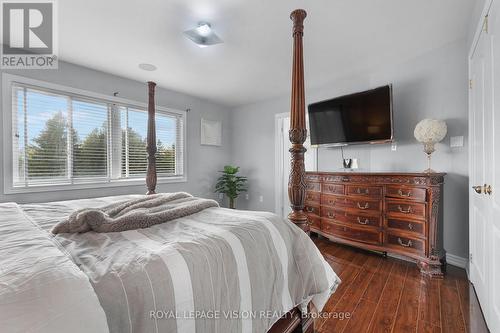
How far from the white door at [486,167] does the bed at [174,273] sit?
3.28ft

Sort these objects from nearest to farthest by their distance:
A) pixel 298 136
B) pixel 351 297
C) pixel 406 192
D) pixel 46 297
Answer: pixel 46 297 < pixel 298 136 < pixel 351 297 < pixel 406 192

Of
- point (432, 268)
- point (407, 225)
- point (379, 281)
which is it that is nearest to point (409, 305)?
point (379, 281)

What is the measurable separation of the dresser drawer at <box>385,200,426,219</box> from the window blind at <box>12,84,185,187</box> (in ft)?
11.0

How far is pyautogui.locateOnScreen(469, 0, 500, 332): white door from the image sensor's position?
135 cm

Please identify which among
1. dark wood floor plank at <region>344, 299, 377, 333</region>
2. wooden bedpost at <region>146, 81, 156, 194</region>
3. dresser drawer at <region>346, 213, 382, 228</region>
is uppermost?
wooden bedpost at <region>146, 81, 156, 194</region>

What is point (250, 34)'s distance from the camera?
2293 millimetres

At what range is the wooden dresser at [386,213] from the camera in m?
2.24

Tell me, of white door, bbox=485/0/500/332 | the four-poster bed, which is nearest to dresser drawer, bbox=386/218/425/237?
white door, bbox=485/0/500/332

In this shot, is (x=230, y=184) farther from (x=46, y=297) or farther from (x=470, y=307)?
(x=46, y=297)

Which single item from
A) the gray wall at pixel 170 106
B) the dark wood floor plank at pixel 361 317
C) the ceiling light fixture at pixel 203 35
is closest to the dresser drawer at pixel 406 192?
the dark wood floor plank at pixel 361 317

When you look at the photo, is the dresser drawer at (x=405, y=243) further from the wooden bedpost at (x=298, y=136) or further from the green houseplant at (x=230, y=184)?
the green houseplant at (x=230, y=184)

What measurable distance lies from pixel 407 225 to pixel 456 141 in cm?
103

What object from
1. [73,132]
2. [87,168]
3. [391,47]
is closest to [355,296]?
[391,47]

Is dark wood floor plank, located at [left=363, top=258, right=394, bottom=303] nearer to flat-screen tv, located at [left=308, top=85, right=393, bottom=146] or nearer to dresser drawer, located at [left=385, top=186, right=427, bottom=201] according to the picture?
dresser drawer, located at [left=385, top=186, right=427, bottom=201]
